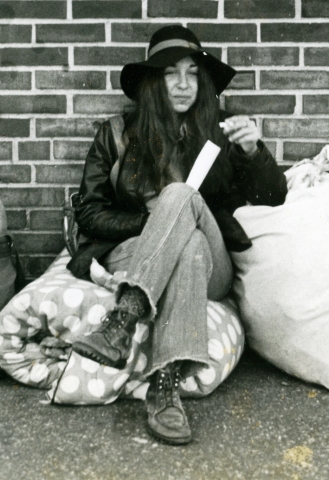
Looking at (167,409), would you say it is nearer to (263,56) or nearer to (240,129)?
(240,129)

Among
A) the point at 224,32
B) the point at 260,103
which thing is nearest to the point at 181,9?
the point at 224,32

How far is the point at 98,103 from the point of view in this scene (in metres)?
2.80

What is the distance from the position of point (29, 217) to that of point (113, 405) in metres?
1.19

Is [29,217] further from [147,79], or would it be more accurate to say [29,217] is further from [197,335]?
[197,335]

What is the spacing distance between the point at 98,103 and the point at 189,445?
1.66 meters

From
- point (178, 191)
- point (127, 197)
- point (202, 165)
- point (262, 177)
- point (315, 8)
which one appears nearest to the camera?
point (178, 191)

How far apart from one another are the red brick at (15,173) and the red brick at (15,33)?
569 millimetres

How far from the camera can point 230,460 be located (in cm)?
165

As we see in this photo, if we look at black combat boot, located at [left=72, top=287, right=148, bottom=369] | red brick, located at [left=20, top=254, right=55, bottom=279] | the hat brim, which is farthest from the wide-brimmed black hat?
black combat boot, located at [left=72, top=287, right=148, bottom=369]

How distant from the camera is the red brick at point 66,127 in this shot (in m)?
2.81

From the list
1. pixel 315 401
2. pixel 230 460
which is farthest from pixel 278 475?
pixel 315 401

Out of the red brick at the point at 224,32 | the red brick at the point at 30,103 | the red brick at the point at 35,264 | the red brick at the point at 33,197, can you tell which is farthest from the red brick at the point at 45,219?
the red brick at the point at 224,32

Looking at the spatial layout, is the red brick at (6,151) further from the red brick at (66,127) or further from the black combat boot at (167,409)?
the black combat boot at (167,409)

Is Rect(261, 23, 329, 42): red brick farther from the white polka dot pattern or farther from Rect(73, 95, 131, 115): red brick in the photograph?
the white polka dot pattern
